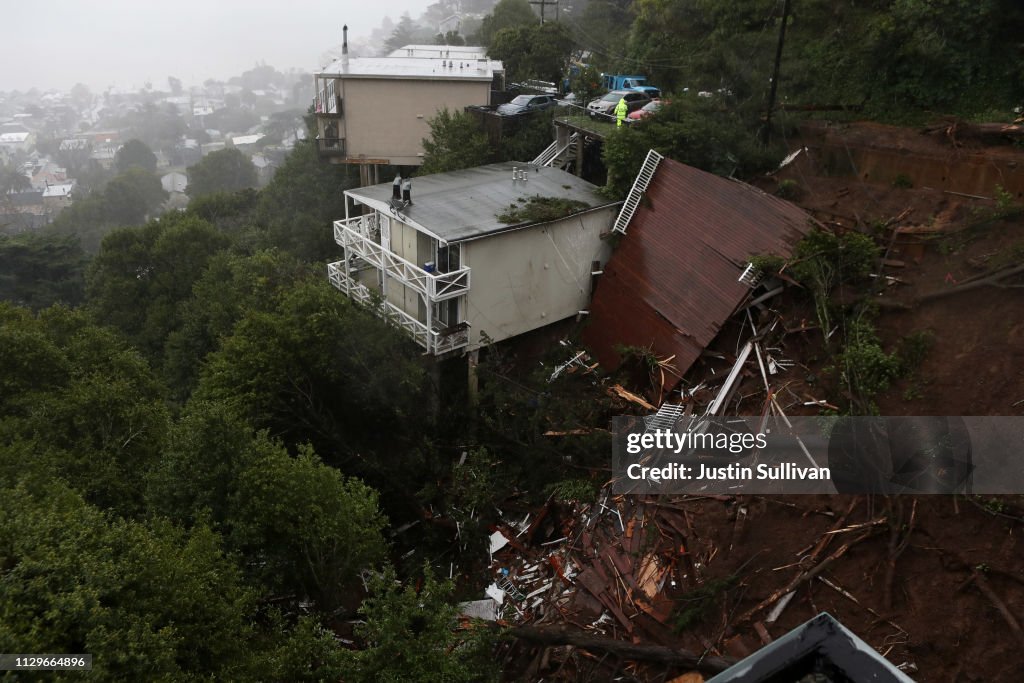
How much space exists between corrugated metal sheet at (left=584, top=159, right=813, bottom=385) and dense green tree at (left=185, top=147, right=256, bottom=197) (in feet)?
234

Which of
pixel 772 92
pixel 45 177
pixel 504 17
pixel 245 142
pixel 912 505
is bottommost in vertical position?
pixel 45 177

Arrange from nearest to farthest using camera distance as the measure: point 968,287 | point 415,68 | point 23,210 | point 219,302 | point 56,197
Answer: point 968,287 → point 219,302 → point 415,68 → point 23,210 → point 56,197

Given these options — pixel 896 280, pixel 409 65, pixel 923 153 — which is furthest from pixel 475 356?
pixel 409 65

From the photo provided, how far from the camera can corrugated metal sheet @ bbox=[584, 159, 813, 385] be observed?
16.2m

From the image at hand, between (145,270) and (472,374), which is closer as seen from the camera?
(472,374)

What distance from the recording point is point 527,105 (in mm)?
26672

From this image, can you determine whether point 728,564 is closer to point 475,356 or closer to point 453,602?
point 453,602

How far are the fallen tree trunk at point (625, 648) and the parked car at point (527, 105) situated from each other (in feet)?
64.3

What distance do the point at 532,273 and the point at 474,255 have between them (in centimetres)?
194

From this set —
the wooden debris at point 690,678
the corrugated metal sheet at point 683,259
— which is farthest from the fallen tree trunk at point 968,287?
the wooden debris at point 690,678

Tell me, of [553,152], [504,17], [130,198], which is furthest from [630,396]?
[130,198]

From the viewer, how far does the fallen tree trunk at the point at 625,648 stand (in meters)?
10.2

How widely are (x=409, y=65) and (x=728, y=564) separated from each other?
2468cm

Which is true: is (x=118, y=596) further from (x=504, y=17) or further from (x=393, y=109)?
(x=504, y=17)
